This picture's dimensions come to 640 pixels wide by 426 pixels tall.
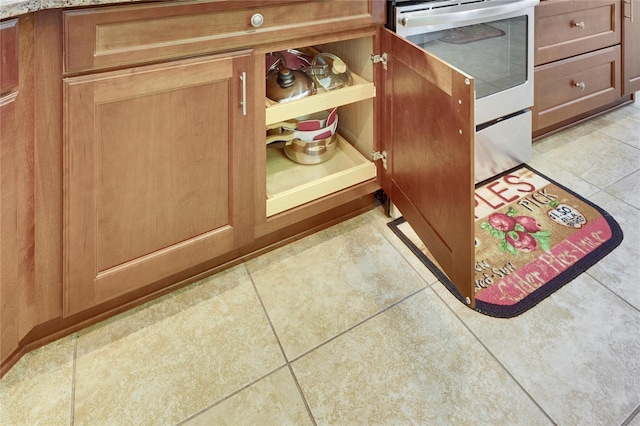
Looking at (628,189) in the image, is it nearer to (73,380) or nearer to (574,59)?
(574,59)

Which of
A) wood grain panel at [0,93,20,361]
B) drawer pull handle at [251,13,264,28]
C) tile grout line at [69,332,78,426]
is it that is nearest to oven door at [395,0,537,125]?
drawer pull handle at [251,13,264,28]

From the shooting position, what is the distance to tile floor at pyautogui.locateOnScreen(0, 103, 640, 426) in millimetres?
1061

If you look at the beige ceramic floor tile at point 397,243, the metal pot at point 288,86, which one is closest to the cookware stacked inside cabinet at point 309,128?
the metal pot at point 288,86

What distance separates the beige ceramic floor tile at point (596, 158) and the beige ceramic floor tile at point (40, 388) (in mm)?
2116

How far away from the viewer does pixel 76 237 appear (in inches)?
43.4

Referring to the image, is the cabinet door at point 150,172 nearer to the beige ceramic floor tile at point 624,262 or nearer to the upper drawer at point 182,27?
the upper drawer at point 182,27

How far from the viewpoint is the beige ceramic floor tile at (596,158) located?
196 centimetres

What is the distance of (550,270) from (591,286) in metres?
0.13

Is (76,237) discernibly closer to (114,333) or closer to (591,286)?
(114,333)

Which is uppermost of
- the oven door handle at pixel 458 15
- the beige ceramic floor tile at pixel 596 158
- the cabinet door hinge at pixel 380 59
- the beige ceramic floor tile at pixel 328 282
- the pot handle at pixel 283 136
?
the oven door handle at pixel 458 15

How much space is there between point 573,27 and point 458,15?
88 cm

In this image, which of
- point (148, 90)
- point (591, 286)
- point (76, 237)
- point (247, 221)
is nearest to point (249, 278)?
point (247, 221)

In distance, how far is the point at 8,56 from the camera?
2.87 ft

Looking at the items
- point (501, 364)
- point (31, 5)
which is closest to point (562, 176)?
point (501, 364)
